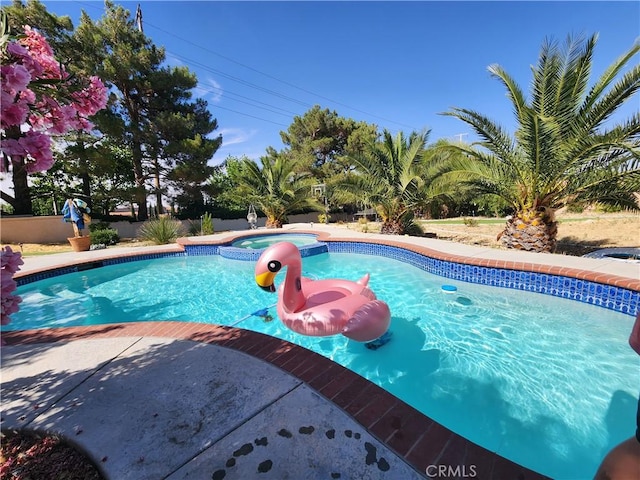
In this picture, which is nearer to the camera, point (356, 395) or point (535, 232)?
point (356, 395)

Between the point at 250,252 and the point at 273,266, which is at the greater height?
the point at 273,266

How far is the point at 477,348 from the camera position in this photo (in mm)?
4227

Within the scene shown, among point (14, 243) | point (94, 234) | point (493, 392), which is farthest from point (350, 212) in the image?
point (493, 392)

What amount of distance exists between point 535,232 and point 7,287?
411 inches

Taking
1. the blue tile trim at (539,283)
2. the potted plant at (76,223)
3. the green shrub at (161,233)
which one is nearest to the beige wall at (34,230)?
the potted plant at (76,223)

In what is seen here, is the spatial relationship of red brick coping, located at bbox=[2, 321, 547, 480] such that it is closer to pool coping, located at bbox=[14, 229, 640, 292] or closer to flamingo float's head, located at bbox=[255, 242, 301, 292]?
flamingo float's head, located at bbox=[255, 242, 301, 292]

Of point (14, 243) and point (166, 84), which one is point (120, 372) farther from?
point (166, 84)

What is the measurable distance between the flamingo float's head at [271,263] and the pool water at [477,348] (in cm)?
141

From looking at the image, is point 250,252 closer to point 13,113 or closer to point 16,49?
point 13,113

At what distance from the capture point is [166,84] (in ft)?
58.6

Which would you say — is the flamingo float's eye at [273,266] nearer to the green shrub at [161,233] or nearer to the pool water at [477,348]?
the pool water at [477,348]

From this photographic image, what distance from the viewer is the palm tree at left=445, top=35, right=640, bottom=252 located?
6.43 m

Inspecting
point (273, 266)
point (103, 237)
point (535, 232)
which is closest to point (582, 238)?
point (535, 232)

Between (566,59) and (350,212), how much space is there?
82.0ft
